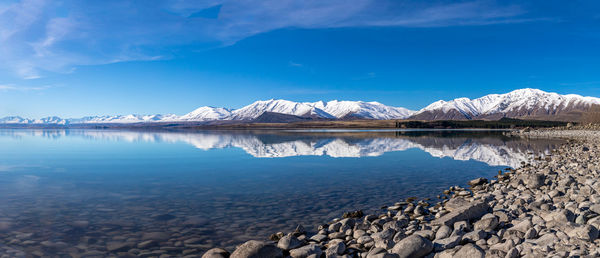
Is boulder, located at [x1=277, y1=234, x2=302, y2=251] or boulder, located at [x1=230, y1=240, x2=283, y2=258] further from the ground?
boulder, located at [x1=230, y1=240, x2=283, y2=258]

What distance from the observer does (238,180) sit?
20.4m

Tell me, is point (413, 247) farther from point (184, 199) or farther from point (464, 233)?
point (184, 199)

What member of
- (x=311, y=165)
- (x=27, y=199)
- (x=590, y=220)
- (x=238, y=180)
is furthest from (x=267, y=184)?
(x=590, y=220)

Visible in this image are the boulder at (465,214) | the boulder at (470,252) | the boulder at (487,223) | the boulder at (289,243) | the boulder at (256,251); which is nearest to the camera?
the boulder at (470,252)

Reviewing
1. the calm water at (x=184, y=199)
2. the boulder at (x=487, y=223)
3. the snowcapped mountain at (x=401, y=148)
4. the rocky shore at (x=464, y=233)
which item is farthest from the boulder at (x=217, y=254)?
the snowcapped mountain at (x=401, y=148)

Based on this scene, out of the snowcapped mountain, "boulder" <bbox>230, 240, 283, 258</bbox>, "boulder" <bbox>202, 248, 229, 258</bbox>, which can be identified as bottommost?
the snowcapped mountain

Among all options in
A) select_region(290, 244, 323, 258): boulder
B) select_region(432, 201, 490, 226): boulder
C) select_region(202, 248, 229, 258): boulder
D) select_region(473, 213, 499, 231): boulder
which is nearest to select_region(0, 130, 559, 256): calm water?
select_region(202, 248, 229, 258): boulder

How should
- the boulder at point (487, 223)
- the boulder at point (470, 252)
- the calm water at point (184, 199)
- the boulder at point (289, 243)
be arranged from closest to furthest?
the boulder at point (470, 252) → the boulder at point (289, 243) → the boulder at point (487, 223) → the calm water at point (184, 199)

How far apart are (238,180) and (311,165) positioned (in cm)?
812

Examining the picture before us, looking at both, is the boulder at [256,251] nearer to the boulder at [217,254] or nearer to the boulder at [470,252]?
the boulder at [217,254]

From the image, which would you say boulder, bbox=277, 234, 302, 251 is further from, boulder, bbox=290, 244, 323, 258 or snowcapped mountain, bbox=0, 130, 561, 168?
snowcapped mountain, bbox=0, 130, 561, 168

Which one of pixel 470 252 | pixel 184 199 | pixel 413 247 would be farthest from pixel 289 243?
pixel 184 199

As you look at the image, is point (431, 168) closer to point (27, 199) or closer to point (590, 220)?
point (590, 220)

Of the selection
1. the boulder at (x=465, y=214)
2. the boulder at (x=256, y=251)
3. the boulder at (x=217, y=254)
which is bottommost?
the boulder at (x=217, y=254)
